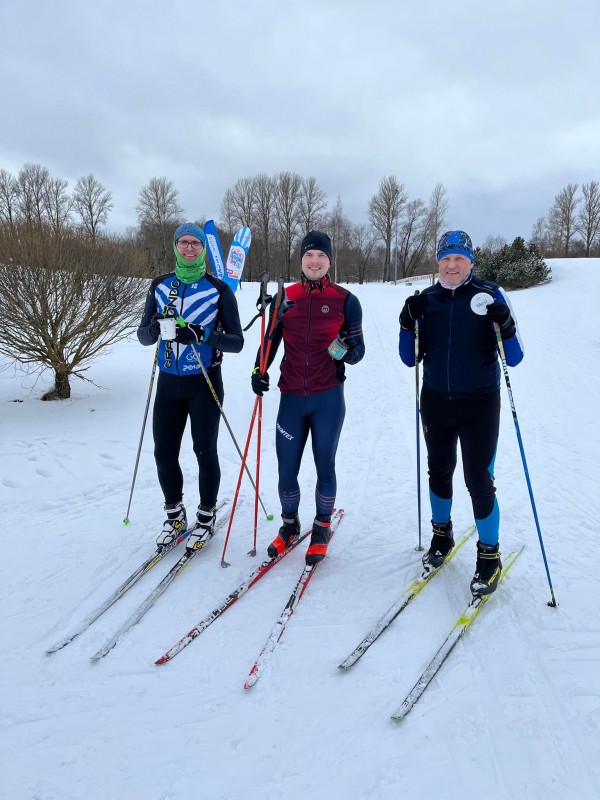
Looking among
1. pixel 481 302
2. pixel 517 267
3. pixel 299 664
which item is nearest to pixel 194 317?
pixel 481 302

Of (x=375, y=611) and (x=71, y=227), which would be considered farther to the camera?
(x=71, y=227)

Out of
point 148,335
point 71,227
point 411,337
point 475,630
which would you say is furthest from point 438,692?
point 71,227

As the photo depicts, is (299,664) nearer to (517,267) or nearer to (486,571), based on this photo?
(486,571)

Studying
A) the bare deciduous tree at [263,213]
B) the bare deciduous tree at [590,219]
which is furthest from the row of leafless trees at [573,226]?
the bare deciduous tree at [263,213]

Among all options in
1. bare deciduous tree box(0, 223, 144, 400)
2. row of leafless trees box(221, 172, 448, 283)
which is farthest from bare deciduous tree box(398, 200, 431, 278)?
bare deciduous tree box(0, 223, 144, 400)

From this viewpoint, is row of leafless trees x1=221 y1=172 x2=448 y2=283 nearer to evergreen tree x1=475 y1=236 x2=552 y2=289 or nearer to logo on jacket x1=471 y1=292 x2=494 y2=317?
evergreen tree x1=475 y1=236 x2=552 y2=289

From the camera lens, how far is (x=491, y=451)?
2.96 m

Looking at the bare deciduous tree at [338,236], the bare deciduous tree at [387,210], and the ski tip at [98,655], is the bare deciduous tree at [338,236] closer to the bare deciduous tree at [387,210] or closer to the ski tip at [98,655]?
the bare deciduous tree at [387,210]

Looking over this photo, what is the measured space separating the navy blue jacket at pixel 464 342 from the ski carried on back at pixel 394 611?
1.27 m

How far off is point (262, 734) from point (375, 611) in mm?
1042

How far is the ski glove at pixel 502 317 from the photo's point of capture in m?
2.75

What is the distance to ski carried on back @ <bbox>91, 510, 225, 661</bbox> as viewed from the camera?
2555 millimetres

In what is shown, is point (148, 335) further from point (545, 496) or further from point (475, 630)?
point (545, 496)

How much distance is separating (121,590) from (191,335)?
1816mm
